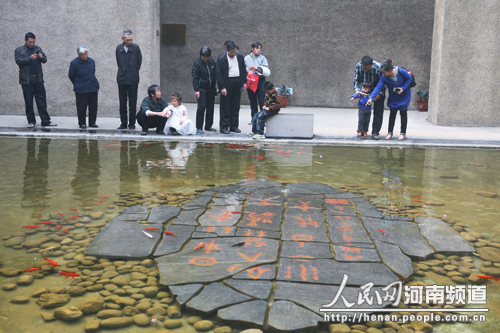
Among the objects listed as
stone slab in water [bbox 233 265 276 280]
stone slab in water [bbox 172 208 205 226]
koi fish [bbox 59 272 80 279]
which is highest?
stone slab in water [bbox 172 208 205 226]

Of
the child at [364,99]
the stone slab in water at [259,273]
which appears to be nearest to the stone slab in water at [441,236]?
the stone slab in water at [259,273]

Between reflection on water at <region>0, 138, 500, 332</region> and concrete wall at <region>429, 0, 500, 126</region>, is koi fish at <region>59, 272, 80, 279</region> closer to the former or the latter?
reflection on water at <region>0, 138, 500, 332</region>

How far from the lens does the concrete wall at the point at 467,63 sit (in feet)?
32.9

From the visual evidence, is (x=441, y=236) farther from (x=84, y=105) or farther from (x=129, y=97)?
(x=84, y=105)

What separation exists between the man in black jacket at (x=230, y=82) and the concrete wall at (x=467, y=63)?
14.6 ft

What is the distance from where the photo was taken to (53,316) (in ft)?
8.23

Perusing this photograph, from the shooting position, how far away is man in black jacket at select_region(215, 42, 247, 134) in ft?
29.5

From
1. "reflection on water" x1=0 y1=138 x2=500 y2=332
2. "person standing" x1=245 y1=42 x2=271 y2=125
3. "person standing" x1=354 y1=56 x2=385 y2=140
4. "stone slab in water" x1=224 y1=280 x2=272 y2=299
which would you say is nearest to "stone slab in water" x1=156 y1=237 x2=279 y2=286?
"stone slab in water" x1=224 y1=280 x2=272 y2=299

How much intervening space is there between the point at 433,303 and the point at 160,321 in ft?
4.99

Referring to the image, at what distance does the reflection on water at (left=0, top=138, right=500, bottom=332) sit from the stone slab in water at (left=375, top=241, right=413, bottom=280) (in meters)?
0.51

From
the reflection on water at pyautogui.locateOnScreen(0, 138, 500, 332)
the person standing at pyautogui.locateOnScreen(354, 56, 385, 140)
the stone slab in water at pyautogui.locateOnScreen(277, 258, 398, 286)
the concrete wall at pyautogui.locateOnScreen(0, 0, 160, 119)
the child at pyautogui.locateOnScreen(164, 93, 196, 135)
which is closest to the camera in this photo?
the stone slab in water at pyautogui.locateOnScreen(277, 258, 398, 286)

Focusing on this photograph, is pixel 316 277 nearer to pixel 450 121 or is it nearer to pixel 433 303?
pixel 433 303

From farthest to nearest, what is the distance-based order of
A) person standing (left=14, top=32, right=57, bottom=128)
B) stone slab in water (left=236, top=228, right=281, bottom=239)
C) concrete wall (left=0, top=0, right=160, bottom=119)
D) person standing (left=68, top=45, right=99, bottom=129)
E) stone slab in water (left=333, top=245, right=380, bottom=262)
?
concrete wall (left=0, top=0, right=160, bottom=119)
person standing (left=68, top=45, right=99, bottom=129)
person standing (left=14, top=32, right=57, bottom=128)
stone slab in water (left=236, top=228, right=281, bottom=239)
stone slab in water (left=333, top=245, right=380, bottom=262)

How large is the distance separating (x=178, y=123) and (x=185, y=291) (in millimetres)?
6362
